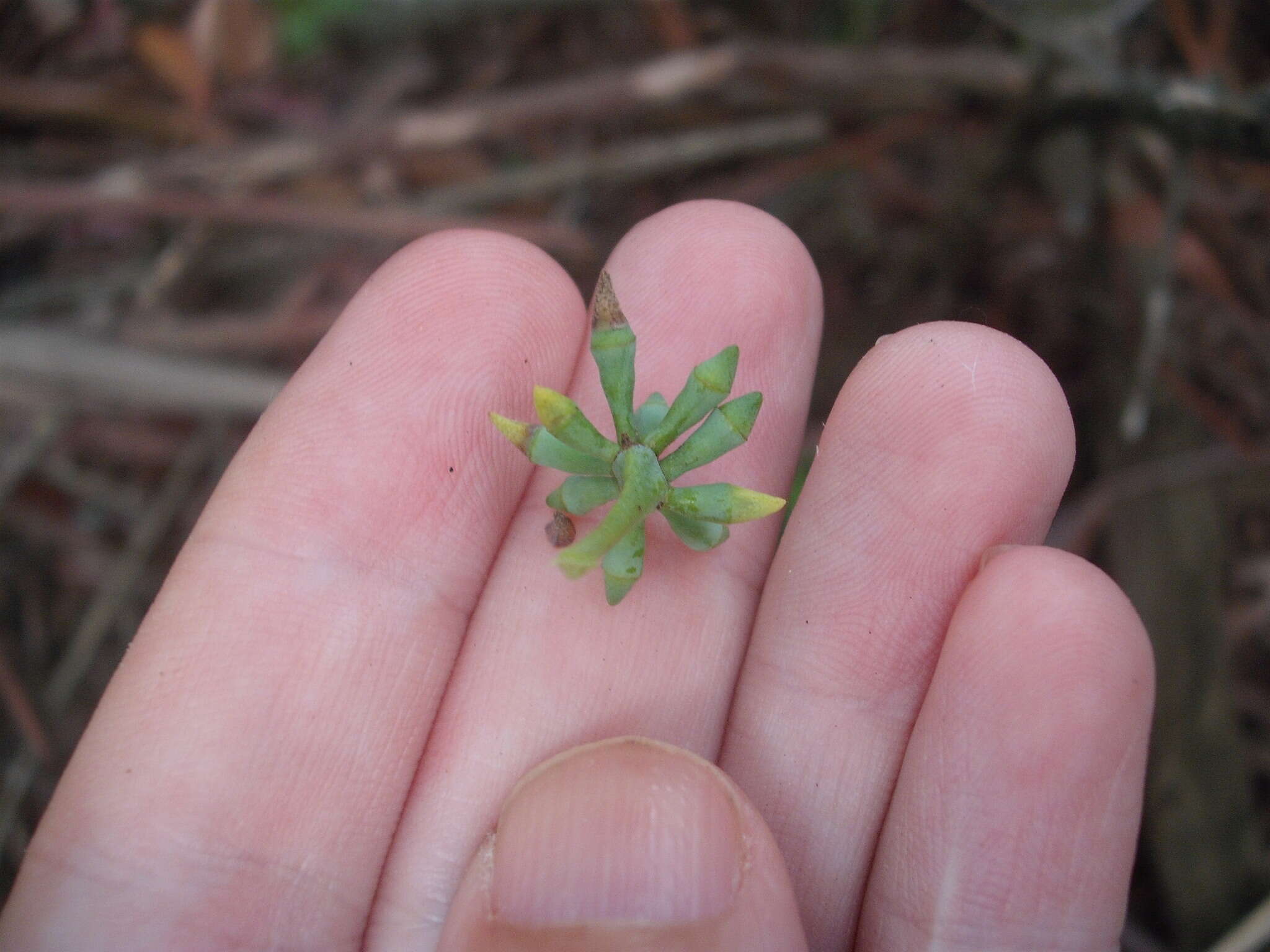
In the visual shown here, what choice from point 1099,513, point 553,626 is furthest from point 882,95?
point 553,626

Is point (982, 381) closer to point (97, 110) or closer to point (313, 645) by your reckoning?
point (313, 645)

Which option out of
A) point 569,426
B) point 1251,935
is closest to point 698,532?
point 569,426

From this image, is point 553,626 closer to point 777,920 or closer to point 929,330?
point 777,920

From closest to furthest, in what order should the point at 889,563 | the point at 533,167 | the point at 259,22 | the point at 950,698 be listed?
the point at 950,698 < the point at 889,563 < the point at 259,22 < the point at 533,167

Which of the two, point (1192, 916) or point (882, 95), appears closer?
point (1192, 916)

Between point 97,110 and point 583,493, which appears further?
point 97,110

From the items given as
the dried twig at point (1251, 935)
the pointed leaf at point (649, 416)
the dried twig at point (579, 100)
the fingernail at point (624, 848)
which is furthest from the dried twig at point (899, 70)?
the fingernail at point (624, 848)

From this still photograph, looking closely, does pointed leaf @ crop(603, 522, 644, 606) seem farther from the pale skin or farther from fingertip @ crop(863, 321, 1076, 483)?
fingertip @ crop(863, 321, 1076, 483)
